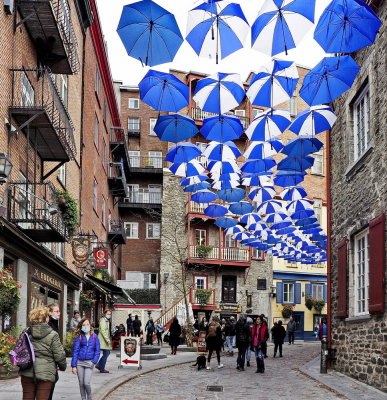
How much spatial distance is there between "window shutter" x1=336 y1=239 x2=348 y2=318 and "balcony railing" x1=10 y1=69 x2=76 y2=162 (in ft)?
25.5

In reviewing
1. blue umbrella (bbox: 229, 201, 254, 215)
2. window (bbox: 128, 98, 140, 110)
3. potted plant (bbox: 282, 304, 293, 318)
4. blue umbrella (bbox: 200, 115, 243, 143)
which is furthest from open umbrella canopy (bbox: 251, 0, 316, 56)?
window (bbox: 128, 98, 140, 110)

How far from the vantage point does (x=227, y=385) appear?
1544 cm

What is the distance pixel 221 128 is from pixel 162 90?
76.3 inches

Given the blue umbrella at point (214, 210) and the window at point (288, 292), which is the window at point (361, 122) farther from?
the window at point (288, 292)

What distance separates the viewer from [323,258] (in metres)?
31.7

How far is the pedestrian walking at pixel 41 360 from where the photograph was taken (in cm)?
812

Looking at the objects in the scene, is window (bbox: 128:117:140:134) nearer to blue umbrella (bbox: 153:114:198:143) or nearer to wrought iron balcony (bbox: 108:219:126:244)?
wrought iron balcony (bbox: 108:219:126:244)

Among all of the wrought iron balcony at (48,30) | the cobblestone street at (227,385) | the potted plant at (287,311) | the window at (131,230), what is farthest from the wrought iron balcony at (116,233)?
the wrought iron balcony at (48,30)

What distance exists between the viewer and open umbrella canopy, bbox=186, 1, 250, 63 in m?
11.0

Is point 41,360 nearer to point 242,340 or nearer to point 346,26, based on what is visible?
point 346,26

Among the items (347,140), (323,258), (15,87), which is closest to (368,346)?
(347,140)

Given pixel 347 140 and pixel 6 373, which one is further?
pixel 347 140

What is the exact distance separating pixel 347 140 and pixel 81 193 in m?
13.1

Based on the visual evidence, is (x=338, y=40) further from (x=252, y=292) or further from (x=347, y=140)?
(x=252, y=292)
